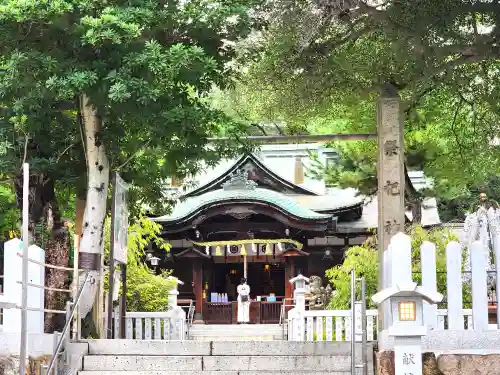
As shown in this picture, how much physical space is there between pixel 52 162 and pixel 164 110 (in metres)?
2.09

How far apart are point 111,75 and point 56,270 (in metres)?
3.09

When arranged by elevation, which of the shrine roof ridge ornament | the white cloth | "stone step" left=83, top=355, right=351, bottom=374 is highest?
the shrine roof ridge ornament

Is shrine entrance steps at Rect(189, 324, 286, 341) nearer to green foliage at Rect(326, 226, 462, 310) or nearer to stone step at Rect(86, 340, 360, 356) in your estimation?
green foliage at Rect(326, 226, 462, 310)

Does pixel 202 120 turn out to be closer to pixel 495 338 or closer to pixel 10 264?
pixel 10 264

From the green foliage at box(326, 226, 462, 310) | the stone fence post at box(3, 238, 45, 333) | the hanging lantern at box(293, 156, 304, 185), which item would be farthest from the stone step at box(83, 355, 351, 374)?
the hanging lantern at box(293, 156, 304, 185)

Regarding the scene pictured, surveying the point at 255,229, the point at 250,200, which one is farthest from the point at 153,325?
the point at 255,229

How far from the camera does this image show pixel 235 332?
73.6 ft

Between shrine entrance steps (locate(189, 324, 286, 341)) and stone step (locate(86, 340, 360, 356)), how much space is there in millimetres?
10858

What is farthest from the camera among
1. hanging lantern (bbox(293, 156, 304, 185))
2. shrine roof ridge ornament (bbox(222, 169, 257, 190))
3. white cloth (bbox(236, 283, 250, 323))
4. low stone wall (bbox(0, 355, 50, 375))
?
hanging lantern (bbox(293, 156, 304, 185))

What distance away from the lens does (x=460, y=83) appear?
1379 cm

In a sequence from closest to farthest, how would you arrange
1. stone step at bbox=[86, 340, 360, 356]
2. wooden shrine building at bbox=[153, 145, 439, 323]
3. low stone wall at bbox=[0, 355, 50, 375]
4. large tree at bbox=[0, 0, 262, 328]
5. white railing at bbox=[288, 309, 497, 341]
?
low stone wall at bbox=[0, 355, 50, 375]
stone step at bbox=[86, 340, 360, 356]
large tree at bbox=[0, 0, 262, 328]
white railing at bbox=[288, 309, 497, 341]
wooden shrine building at bbox=[153, 145, 439, 323]

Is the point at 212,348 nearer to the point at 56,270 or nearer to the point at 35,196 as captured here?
the point at 56,270

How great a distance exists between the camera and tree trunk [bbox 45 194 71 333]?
12172mm

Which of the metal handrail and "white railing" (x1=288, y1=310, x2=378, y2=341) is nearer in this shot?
the metal handrail
